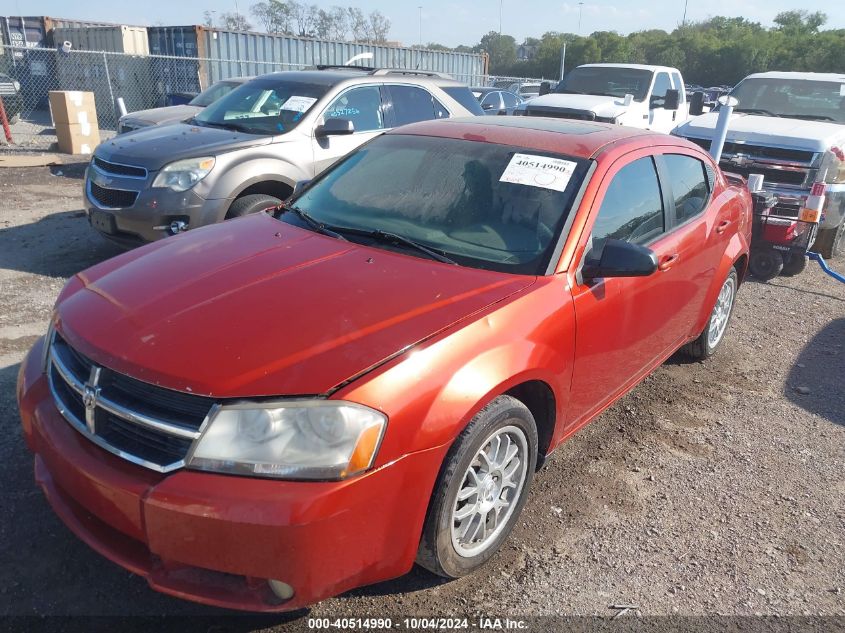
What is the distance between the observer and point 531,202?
3.11m

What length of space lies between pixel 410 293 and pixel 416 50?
22.3 meters

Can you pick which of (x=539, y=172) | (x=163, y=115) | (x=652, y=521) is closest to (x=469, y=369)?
(x=539, y=172)

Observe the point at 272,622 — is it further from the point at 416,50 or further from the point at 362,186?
the point at 416,50

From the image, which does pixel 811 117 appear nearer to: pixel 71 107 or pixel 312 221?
pixel 312 221

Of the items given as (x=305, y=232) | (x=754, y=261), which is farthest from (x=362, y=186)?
(x=754, y=261)

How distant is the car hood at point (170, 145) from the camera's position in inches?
227

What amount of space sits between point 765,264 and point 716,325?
9.22ft

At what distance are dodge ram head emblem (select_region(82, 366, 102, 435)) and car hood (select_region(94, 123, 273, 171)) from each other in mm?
3891

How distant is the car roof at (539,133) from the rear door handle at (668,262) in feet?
2.20

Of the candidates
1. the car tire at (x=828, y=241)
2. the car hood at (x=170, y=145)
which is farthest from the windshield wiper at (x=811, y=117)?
the car hood at (x=170, y=145)

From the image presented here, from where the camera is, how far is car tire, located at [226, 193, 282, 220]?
19.3 ft

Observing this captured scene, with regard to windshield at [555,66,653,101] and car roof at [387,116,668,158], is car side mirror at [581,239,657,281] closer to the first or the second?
car roof at [387,116,668,158]

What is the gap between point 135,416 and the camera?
83.6 inches

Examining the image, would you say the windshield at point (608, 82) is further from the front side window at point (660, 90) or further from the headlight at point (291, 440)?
the headlight at point (291, 440)
